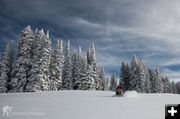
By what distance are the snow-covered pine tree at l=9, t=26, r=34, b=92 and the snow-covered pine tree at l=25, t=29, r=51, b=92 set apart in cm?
108

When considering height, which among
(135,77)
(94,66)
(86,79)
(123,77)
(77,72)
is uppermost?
(94,66)

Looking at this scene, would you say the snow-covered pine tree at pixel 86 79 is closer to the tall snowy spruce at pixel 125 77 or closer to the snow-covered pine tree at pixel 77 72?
the snow-covered pine tree at pixel 77 72

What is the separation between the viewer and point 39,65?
99.3ft

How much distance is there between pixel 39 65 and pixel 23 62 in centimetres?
359

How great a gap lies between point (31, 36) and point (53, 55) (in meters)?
9.53

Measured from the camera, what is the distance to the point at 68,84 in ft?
147

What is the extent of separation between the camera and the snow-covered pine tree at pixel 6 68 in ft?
107

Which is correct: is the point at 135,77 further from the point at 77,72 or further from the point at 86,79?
the point at 77,72

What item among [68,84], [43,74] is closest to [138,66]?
[68,84]

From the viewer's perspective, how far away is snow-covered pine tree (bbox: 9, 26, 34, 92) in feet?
96.8

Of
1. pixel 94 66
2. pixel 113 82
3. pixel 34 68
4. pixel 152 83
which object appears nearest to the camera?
pixel 34 68

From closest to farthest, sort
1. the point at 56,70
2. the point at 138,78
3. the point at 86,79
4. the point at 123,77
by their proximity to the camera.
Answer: the point at 56,70
the point at 86,79
the point at 138,78
the point at 123,77

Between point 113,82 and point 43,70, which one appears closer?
point 43,70

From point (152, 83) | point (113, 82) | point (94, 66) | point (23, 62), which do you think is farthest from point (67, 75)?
point (113, 82)
